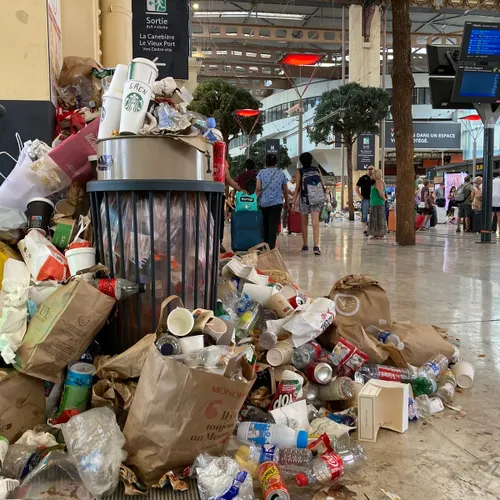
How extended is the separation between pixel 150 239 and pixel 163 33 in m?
6.51

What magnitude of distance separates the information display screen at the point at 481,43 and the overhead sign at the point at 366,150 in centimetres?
1752

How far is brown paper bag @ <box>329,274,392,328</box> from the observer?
2852mm

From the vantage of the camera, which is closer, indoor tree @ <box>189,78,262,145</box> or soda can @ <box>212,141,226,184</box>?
soda can @ <box>212,141,226,184</box>

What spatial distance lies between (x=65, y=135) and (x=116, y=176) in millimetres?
1189

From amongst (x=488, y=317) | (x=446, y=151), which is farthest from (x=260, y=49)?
(x=488, y=317)

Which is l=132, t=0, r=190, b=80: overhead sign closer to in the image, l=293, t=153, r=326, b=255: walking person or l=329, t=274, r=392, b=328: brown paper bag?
l=293, t=153, r=326, b=255: walking person

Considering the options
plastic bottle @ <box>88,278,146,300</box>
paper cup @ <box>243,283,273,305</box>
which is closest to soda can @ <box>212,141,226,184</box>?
paper cup @ <box>243,283,273,305</box>

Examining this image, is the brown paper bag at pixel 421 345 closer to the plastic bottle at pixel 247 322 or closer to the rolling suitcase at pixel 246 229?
the plastic bottle at pixel 247 322

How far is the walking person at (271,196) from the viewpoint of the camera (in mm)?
8406

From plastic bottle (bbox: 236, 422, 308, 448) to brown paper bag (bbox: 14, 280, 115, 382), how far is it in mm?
671

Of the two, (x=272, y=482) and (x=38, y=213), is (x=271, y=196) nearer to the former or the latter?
(x=38, y=213)

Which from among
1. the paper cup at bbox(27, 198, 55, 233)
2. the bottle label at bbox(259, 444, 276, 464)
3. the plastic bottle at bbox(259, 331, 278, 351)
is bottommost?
the bottle label at bbox(259, 444, 276, 464)

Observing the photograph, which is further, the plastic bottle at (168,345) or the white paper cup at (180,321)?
the white paper cup at (180,321)

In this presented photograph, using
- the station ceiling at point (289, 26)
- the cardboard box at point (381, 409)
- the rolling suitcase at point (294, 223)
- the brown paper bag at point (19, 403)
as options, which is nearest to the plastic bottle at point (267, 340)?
the cardboard box at point (381, 409)
